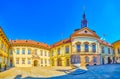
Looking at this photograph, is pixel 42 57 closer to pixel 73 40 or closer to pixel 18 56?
pixel 18 56

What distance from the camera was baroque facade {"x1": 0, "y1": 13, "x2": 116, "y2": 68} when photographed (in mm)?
42406

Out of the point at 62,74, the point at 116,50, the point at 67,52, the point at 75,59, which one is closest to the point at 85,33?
the point at 67,52

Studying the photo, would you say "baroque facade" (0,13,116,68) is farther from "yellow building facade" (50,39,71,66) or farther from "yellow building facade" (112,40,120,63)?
"yellow building facade" (112,40,120,63)

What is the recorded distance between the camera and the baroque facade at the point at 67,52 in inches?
1670

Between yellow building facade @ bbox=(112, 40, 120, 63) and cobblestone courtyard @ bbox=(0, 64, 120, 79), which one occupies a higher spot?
yellow building facade @ bbox=(112, 40, 120, 63)

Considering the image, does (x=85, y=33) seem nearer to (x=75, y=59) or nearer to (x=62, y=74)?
(x=75, y=59)

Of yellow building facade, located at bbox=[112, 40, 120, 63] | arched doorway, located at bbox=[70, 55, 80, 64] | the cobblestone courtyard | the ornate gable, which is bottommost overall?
the cobblestone courtyard

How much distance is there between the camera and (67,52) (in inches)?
1762

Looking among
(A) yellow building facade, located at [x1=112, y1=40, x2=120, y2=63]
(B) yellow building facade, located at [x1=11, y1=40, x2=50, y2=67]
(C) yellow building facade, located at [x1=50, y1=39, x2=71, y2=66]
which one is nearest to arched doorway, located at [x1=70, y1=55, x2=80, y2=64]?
(C) yellow building facade, located at [x1=50, y1=39, x2=71, y2=66]

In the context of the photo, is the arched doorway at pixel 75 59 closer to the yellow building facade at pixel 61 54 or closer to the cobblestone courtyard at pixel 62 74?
the yellow building facade at pixel 61 54

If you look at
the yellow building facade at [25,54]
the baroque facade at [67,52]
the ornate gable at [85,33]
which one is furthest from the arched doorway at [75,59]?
the yellow building facade at [25,54]

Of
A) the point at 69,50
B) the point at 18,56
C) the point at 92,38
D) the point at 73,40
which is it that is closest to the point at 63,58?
the point at 69,50

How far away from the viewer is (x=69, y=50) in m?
44.1

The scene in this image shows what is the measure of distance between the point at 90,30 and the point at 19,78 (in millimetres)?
28558
